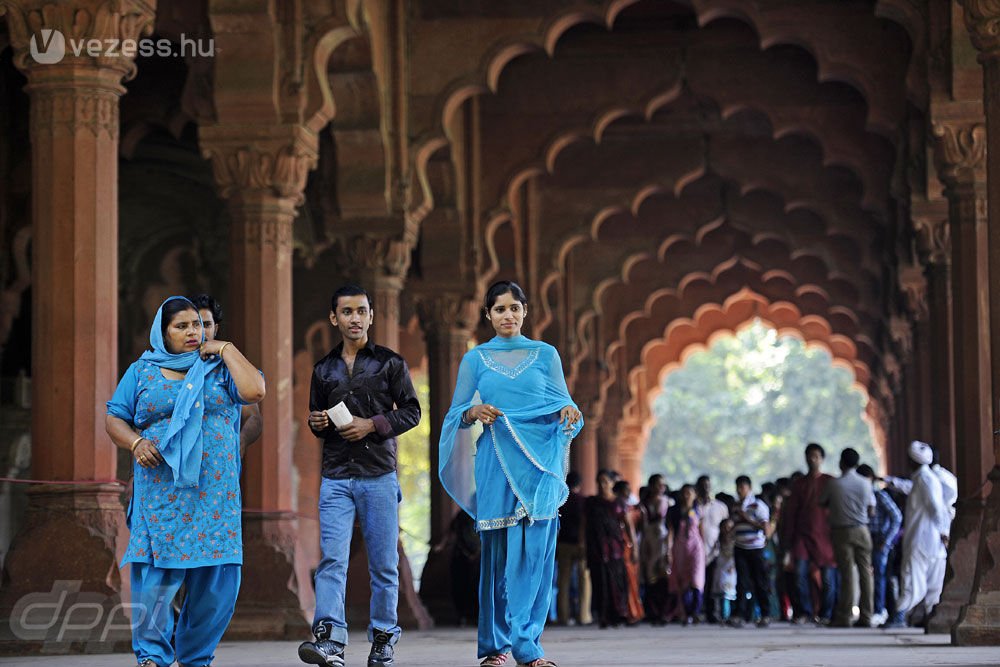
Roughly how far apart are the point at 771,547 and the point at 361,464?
10618 mm

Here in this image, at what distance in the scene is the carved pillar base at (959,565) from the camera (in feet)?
32.7

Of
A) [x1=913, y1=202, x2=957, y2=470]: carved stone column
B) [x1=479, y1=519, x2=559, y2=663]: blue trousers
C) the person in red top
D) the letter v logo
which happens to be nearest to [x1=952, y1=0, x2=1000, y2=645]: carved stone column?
[x1=479, y1=519, x2=559, y2=663]: blue trousers

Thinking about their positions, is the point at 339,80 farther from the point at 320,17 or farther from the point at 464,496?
the point at 464,496

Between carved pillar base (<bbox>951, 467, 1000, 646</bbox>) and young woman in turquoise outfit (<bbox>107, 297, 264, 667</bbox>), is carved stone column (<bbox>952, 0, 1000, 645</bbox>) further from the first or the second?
young woman in turquoise outfit (<bbox>107, 297, 264, 667</bbox>)

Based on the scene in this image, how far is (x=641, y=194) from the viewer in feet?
69.5

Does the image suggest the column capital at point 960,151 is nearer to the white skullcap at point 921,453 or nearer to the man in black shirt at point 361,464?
the white skullcap at point 921,453

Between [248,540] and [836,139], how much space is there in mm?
9371

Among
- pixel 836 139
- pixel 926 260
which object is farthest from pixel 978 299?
pixel 836 139

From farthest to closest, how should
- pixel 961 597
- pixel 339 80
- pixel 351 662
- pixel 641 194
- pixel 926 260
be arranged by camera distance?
pixel 641 194, pixel 926 260, pixel 339 80, pixel 961 597, pixel 351 662

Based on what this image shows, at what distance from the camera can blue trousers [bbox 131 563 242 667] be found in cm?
548

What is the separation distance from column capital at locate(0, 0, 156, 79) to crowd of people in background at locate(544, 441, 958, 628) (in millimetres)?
Result: 6420

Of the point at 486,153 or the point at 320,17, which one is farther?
the point at 486,153

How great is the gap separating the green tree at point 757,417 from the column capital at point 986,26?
60.3 m
